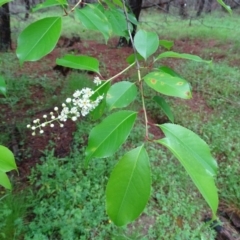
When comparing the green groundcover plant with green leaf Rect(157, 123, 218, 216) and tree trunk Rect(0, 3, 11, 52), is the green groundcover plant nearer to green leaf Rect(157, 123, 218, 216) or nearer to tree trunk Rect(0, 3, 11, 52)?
green leaf Rect(157, 123, 218, 216)

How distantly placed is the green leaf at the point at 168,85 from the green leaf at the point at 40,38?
0.70 feet

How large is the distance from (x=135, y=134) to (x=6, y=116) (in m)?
1.30

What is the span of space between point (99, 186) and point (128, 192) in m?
1.74

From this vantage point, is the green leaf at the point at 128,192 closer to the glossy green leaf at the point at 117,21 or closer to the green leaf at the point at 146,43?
the green leaf at the point at 146,43

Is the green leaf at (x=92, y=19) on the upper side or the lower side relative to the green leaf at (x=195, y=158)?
upper

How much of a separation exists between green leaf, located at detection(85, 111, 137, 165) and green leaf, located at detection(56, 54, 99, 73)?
0.21 meters

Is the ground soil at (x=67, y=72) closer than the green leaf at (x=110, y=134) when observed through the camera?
No

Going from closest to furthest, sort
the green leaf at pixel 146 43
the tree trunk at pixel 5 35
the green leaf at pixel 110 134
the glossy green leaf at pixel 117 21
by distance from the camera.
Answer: the green leaf at pixel 110 134 → the green leaf at pixel 146 43 → the glossy green leaf at pixel 117 21 → the tree trunk at pixel 5 35

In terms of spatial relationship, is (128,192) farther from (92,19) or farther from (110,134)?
(92,19)

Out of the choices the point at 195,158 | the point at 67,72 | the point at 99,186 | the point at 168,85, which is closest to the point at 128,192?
the point at 195,158

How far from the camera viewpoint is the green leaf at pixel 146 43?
755 millimetres

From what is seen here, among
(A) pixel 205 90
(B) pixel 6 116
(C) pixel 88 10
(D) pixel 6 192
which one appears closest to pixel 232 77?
(A) pixel 205 90

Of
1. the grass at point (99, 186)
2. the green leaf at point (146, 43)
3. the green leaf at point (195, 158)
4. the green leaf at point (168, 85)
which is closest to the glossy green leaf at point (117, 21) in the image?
the green leaf at point (146, 43)

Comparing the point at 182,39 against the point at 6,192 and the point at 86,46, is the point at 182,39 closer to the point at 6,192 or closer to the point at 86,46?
the point at 86,46
